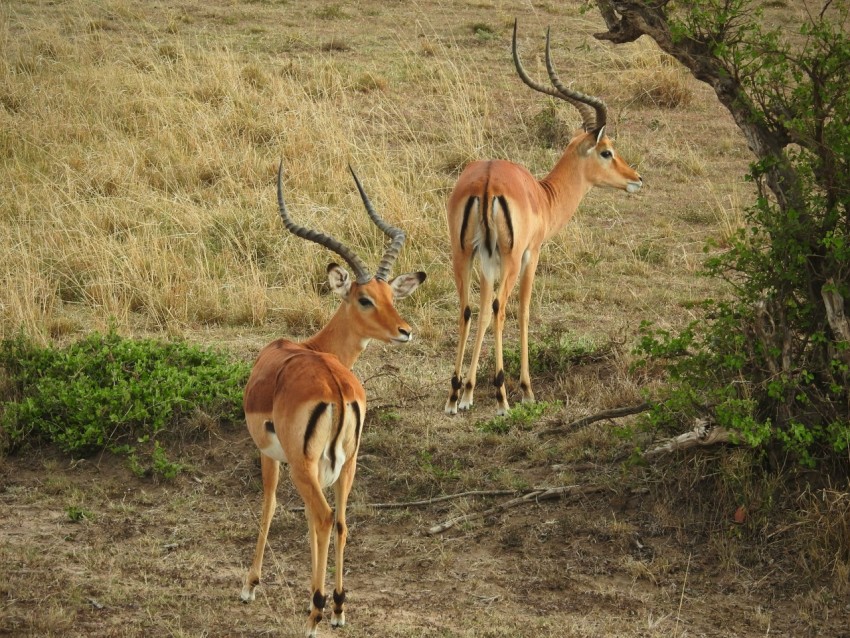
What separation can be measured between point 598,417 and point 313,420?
6.71 ft

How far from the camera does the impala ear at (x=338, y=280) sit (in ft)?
16.3

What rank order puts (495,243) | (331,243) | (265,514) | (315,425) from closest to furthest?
1. (315,425)
2. (265,514)
3. (331,243)
4. (495,243)

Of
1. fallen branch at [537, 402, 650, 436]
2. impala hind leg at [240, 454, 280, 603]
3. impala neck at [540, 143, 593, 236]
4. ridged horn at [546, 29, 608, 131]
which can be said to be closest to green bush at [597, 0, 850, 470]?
fallen branch at [537, 402, 650, 436]

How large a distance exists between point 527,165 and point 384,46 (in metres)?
3.70

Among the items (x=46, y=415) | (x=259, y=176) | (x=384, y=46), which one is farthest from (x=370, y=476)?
(x=384, y=46)

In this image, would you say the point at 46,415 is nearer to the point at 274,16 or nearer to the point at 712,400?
the point at 712,400

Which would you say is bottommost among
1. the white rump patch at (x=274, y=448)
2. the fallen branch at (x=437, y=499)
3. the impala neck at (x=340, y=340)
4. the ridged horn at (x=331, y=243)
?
the fallen branch at (x=437, y=499)

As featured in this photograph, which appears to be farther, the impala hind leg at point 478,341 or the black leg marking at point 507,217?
the impala hind leg at point 478,341

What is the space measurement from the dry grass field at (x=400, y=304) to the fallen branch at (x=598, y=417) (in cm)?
6

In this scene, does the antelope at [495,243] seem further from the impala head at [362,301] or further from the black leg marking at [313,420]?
the black leg marking at [313,420]

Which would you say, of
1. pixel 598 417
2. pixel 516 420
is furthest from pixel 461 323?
pixel 598 417

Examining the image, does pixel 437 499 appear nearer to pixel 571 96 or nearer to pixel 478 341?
pixel 478 341

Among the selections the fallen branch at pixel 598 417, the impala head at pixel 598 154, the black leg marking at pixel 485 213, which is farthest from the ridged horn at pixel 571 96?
the fallen branch at pixel 598 417

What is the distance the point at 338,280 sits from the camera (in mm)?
5008
